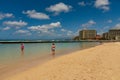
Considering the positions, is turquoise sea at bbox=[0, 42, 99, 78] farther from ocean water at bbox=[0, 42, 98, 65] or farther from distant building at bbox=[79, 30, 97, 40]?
distant building at bbox=[79, 30, 97, 40]

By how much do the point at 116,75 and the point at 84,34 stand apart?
185540 millimetres

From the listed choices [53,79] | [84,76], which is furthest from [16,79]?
[84,76]

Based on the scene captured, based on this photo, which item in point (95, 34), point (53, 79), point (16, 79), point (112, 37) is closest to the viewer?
point (53, 79)

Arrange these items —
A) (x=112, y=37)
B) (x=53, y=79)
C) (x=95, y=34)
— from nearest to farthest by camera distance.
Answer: (x=53, y=79) < (x=112, y=37) < (x=95, y=34)

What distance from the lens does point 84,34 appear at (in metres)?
192

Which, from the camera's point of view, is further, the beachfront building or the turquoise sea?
the beachfront building

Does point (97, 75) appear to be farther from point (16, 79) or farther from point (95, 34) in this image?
point (95, 34)

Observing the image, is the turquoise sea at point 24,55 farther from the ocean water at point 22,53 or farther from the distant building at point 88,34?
the distant building at point 88,34

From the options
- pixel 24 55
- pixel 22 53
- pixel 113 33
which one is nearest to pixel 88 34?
pixel 113 33

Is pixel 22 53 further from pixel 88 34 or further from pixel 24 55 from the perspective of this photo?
pixel 88 34

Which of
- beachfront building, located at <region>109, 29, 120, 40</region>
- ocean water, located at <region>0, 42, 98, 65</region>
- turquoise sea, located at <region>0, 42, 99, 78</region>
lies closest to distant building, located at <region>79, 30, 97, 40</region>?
beachfront building, located at <region>109, 29, 120, 40</region>

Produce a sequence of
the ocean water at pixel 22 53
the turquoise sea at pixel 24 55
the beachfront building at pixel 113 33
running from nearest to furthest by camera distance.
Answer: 1. the turquoise sea at pixel 24 55
2. the ocean water at pixel 22 53
3. the beachfront building at pixel 113 33

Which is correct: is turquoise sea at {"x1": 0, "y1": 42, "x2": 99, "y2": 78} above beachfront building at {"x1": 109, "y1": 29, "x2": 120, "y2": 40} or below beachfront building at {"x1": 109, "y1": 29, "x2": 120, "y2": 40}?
below

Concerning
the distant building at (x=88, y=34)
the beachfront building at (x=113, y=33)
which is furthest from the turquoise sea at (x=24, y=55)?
the distant building at (x=88, y=34)
